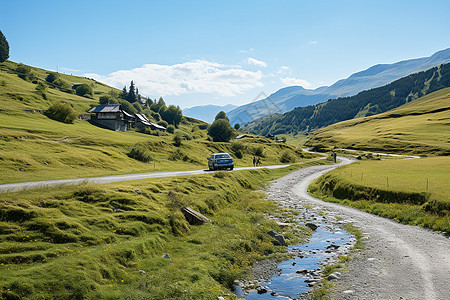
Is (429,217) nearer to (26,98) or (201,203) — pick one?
(201,203)

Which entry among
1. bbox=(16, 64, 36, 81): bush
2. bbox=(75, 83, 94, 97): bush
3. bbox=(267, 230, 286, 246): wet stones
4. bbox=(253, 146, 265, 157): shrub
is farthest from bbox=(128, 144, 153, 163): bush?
bbox=(75, 83, 94, 97): bush

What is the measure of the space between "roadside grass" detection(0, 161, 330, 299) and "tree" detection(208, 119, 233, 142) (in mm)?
91806

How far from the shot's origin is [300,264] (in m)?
15.9

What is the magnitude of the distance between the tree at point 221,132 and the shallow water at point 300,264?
9214cm

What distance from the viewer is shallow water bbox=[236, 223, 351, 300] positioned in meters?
12.6

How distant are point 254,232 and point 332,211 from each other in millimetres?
13350

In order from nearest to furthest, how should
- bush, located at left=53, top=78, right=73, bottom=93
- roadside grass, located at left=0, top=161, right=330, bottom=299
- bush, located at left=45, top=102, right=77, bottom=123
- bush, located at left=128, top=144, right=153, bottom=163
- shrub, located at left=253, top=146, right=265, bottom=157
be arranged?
roadside grass, located at left=0, top=161, right=330, bottom=299, bush, located at left=128, top=144, right=153, bottom=163, bush, located at left=45, top=102, right=77, bottom=123, shrub, located at left=253, top=146, right=265, bottom=157, bush, located at left=53, top=78, right=73, bottom=93

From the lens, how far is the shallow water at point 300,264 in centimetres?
1264

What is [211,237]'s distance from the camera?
1783 centimetres

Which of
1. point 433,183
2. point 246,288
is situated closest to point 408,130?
point 433,183

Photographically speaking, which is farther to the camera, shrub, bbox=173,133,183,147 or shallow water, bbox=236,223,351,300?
shrub, bbox=173,133,183,147

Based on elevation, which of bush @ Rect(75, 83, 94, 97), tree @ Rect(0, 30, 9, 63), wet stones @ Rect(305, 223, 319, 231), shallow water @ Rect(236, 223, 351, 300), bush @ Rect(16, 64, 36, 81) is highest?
tree @ Rect(0, 30, 9, 63)

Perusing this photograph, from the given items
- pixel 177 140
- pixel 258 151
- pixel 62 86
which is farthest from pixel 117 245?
pixel 62 86

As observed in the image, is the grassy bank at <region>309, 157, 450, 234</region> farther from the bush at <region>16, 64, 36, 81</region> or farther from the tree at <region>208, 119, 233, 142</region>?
the bush at <region>16, 64, 36, 81</region>
